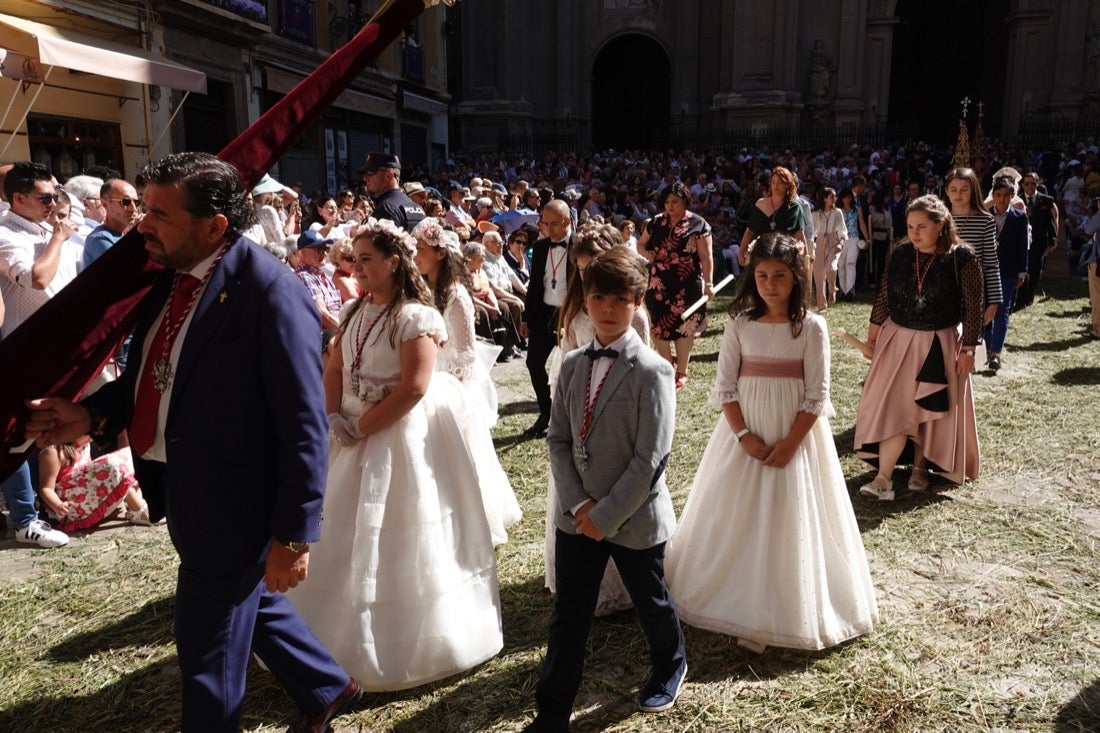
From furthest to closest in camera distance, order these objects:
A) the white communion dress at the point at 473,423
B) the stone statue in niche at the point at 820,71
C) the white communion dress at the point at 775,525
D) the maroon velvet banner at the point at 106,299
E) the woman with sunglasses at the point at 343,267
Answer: the stone statue in niche at the point at 820,71 → the woman with sunglasses at the point at 343,267 → the white communion dress at the point at 473,423 → the white communion dress at the point at 775,525 → the maroon velvet banner at the point at 106,299

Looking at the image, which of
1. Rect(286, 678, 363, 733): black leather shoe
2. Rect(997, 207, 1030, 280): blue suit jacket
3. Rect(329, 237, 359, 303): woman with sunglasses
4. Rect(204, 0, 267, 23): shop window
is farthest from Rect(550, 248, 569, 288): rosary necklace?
Rect(204, 0, 267, 23): shop window

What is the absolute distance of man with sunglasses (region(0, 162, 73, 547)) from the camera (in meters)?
4.92

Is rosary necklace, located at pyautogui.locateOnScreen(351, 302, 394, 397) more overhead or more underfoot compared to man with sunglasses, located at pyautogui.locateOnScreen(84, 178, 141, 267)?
more underfoot

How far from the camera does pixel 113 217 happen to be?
17.7ft

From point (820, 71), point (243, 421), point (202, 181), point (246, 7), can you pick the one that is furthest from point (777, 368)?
point (820, 71)

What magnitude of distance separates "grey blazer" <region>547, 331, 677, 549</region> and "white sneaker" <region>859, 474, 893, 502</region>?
290 centimetres

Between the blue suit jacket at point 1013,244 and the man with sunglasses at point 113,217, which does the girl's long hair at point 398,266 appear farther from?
the blue suit jacket at point 1013,244

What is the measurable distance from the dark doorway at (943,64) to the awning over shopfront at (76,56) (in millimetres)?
32438

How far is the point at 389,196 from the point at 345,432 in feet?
13.4

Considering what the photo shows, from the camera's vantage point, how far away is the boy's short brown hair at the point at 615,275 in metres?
2.96

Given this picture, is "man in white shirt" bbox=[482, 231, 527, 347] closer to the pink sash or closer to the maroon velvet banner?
the pink sash

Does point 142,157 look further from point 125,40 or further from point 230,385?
point 230,385

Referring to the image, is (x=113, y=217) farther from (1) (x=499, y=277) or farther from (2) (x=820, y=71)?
(2) (x=820, y=71)

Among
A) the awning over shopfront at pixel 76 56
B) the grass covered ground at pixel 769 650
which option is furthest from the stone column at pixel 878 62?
the grass covered ground at pixel 769 650
